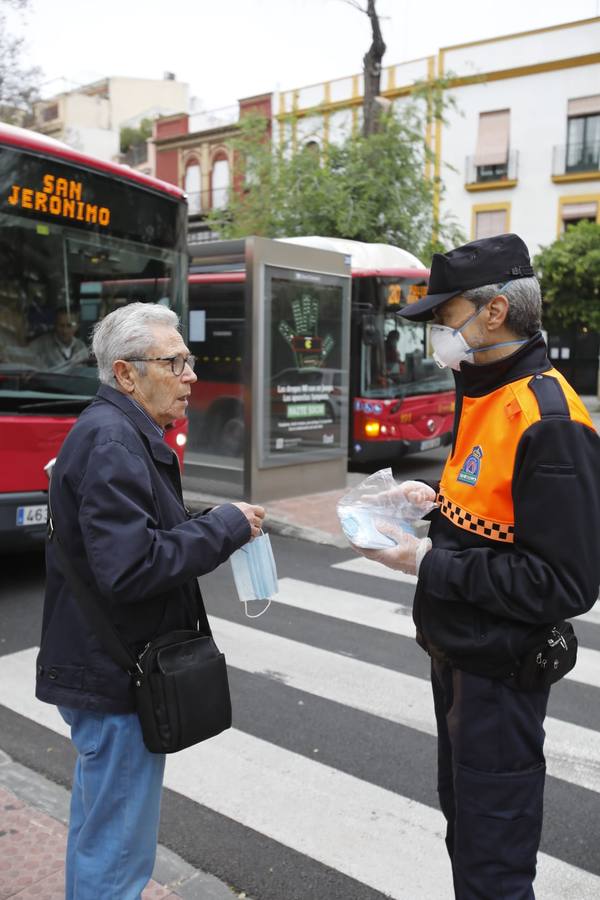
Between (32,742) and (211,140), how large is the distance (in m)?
33.9

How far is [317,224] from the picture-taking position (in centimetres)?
1573

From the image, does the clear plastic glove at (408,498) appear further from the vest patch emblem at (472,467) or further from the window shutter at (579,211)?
the window shutter at (579,211)

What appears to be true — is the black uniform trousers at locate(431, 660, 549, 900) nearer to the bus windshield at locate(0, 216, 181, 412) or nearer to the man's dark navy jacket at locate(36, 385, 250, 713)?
the man's dark navy jacket at locate(36, 385, 250, 713)

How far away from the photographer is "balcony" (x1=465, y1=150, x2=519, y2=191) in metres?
27.3

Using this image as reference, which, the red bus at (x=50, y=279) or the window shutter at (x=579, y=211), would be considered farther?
the window shutter at (x=579, y=211)

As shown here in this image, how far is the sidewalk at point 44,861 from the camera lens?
98.6 inches

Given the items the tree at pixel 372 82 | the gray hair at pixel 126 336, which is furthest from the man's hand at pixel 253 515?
the tree at pixel 372 82

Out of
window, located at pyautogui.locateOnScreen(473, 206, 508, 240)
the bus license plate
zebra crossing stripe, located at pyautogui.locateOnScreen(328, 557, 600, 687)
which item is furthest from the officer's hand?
window, located at pyautogui.locateOnScreen(473, 206, 508, 240)

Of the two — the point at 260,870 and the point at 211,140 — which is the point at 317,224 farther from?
the point at 211,140

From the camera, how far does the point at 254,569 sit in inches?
87.8

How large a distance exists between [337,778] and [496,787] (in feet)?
5.76

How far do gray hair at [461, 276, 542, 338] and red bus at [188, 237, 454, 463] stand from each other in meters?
7.62

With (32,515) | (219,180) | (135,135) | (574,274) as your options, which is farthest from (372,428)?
(135,135)

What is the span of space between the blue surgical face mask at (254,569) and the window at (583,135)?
27.2 meters
